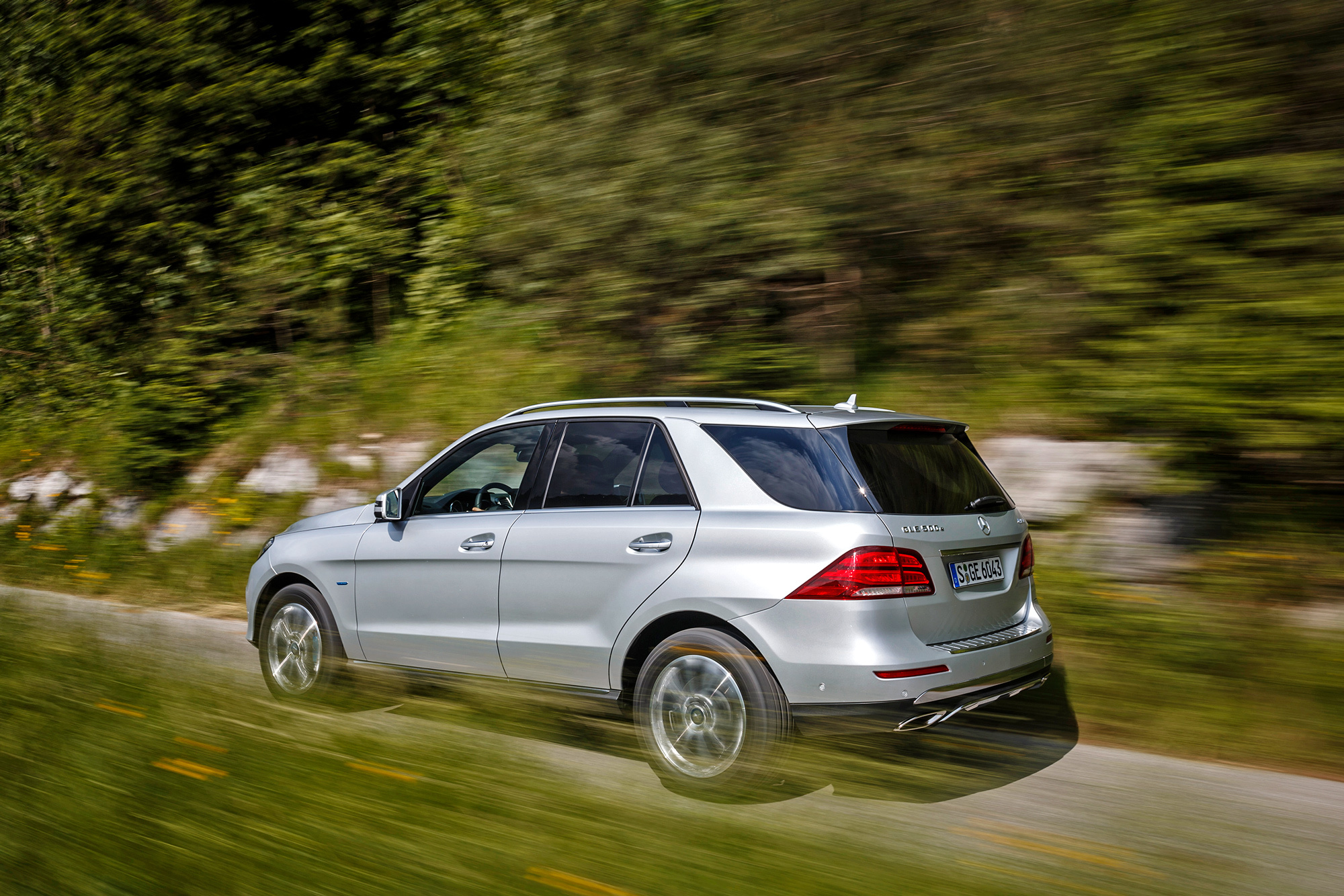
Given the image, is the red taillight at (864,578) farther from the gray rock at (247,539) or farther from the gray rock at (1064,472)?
the gray rock at (247,539)

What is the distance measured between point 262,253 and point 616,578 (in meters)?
11.5

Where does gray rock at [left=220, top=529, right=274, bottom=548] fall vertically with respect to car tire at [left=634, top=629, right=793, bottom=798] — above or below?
below

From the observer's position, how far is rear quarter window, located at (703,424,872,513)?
4195 millimetres

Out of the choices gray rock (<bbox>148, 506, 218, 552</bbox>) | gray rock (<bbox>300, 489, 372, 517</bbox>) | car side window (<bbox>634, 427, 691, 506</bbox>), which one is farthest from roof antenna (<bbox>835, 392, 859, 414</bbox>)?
gray rock (<bbox>148, 506, 218, 552</bbox>)

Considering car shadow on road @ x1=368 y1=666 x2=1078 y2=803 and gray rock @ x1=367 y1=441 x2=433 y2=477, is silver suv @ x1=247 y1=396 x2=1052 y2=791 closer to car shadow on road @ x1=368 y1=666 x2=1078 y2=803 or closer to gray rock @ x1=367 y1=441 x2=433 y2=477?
car shadow on road @ x1=368 y1=666 x2=1078 y2=803

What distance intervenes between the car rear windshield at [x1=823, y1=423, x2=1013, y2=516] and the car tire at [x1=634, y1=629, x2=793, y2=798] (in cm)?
86

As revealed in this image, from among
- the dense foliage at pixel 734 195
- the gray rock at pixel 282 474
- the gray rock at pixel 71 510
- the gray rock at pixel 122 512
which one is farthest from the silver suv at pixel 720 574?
the gray rock at pixel 71 510

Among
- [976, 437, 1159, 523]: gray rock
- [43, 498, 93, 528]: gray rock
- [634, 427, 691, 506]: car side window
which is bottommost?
[43, 498, 93, 528]: gray rock

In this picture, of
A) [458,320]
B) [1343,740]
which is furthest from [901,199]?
[458,320]

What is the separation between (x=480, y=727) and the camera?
450cm

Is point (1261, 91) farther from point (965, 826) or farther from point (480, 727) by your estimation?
point (480, 727)

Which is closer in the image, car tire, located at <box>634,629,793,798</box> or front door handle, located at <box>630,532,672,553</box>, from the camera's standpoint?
car tire, located at <box>634,629,793,798</box>

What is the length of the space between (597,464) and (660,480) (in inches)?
16.6

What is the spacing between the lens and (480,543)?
17.1 ft
